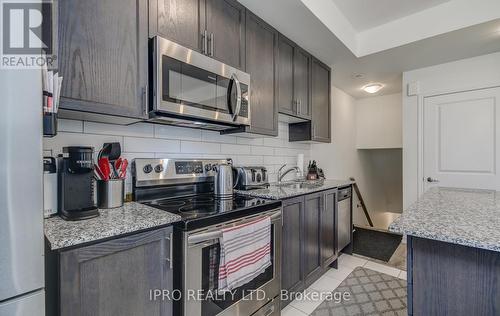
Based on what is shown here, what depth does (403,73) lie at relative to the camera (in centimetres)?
334

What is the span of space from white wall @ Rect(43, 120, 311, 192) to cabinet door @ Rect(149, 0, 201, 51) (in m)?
0.60

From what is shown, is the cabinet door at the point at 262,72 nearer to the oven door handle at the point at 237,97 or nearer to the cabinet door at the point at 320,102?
the oven door handle at the point at 237,97

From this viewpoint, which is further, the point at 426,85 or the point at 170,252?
the point at 426,85

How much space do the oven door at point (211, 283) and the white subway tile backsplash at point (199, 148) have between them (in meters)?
0.78

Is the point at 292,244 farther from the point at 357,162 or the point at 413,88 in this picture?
the point at 357,162

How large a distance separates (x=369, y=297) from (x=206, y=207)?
66.0 inches

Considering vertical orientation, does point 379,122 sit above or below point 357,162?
above

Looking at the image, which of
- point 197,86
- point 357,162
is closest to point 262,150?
point 197,86

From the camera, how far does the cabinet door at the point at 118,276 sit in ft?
2.68

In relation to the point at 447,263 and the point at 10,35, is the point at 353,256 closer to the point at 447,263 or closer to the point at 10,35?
the point at 447,263

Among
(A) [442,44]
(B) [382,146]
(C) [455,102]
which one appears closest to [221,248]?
(A) [442,44]

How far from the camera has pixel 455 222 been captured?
39.1 inches

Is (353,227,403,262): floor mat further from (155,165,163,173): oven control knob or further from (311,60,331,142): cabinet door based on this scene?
(155,165,163,173): oven control knob

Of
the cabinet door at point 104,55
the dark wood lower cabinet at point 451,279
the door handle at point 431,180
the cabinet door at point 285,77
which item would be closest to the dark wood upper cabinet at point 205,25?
→ the cabinet door at point 104,55
